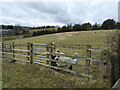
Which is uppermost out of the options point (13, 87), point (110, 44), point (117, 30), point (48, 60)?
point (117, 30)

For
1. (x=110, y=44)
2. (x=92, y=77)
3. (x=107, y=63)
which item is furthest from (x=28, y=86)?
(x=110, y=44)

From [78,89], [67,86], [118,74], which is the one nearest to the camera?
[118,74]

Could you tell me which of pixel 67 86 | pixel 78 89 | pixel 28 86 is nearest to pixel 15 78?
pixel 28 86

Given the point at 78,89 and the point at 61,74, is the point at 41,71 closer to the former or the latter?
the point at 61,74

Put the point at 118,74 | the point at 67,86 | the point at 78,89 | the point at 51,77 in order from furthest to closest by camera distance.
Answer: the point at 51,77
the point at 67,86
the point at 78,89
the point at 118,74

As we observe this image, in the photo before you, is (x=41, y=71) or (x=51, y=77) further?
(x=41, y=71)

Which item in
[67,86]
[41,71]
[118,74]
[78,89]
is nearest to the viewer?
[118,74]

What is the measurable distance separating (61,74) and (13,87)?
193 cm

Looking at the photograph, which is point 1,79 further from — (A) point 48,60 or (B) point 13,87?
(A) point 48,60

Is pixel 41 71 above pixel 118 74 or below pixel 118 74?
below

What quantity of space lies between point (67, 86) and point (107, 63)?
1.55m

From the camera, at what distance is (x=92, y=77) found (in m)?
3.72

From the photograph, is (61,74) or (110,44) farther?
(61,74)

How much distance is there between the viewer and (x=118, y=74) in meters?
3.05
